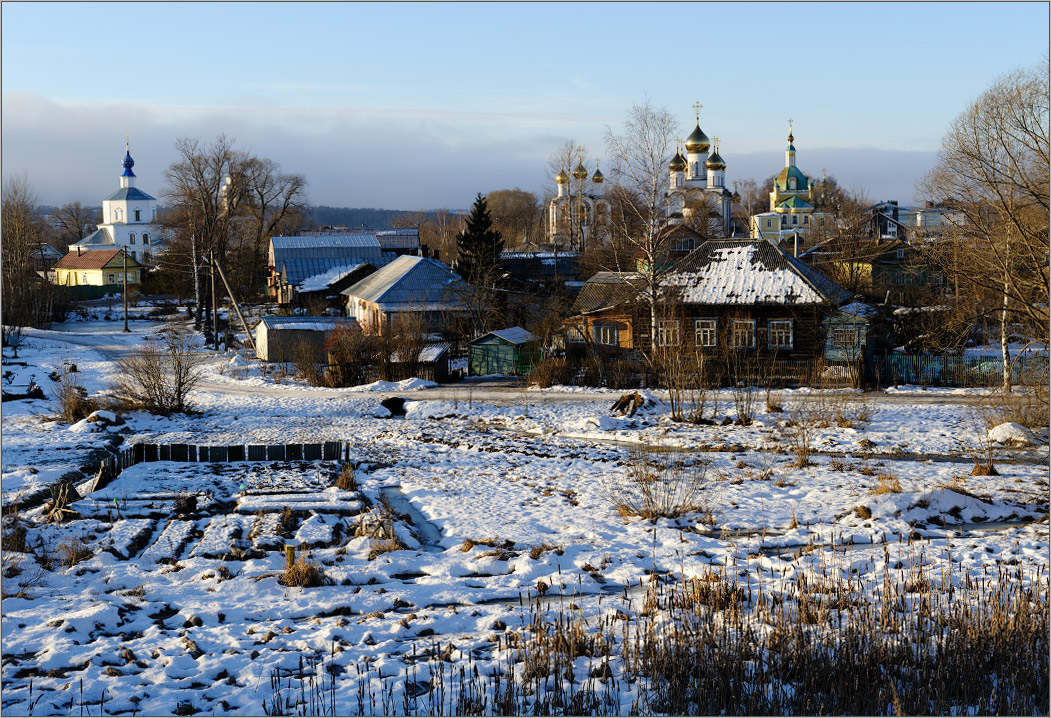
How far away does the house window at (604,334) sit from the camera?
3164 cm

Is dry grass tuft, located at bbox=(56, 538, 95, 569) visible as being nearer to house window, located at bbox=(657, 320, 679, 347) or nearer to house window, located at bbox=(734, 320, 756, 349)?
house window, located at bbox=(657, 320, 679, 347)

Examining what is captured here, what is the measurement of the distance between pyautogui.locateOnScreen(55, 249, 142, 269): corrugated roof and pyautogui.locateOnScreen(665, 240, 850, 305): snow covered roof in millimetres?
56006

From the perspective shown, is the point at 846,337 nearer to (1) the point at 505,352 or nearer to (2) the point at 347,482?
(1) the point at 505,352

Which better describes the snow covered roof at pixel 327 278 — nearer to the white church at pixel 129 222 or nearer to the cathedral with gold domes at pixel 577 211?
the cathedral with gold domes at pixel 577 211

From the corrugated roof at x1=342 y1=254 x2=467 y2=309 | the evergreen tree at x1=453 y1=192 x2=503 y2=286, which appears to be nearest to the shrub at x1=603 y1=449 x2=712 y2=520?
the corrugated roof at x1=342 y1=254 x2=467 y2=309

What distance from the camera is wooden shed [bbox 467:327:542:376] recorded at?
29.0 m

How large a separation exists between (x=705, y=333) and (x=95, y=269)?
199ft

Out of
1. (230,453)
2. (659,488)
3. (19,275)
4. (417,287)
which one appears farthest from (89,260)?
(659,488)

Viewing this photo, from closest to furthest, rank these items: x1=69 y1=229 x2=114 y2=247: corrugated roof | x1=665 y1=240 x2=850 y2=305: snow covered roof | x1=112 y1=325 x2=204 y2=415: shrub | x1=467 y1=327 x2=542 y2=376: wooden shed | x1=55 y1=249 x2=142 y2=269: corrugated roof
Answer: x1=112 y1=325 x2=204 y2=415: shrub, x1=665 y1=240 x2=850 y2=305: snow covered roof, x1=467 y1=327 x2=542 y2=376: wooden shed, x1=55 y1=249 x2=142 y2=269: corrugated roof, x1=69 y1=229 x2=114 y2=247: corrugated roof

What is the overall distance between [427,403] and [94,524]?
1165 centimetres

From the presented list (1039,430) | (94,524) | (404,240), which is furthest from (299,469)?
(404,240)

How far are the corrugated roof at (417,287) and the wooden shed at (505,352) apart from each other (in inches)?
261

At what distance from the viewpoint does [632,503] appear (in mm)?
13141

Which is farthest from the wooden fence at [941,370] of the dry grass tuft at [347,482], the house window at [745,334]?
the dry grass tuft at [347,482]
